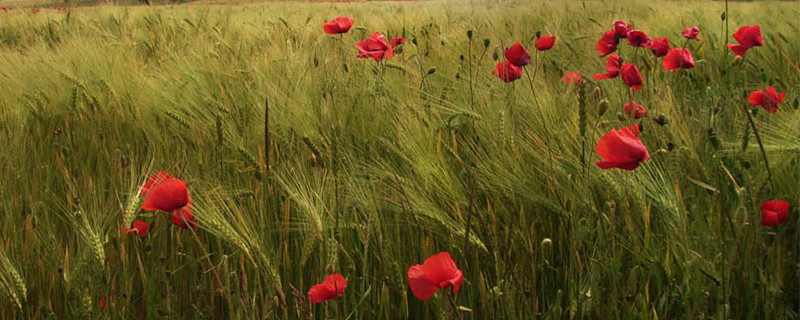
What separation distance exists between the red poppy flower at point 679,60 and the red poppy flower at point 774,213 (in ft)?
2.38

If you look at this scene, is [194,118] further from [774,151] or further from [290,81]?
[774,151]

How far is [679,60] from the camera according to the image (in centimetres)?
146

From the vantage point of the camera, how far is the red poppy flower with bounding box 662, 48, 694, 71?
4.74 feet

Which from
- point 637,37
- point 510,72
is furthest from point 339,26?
point 637,37

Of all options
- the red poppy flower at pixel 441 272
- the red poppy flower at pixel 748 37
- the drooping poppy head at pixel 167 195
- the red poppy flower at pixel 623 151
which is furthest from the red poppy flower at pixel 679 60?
the drooping poppy head at pixel 167 195

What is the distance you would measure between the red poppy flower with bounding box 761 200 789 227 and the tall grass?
0.09 feet

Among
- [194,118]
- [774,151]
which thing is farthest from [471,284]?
[194,118]

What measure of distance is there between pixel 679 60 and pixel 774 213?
77 cm

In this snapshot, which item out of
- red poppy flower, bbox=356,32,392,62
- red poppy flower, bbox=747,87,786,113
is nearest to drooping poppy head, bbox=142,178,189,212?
red poppy flower, bbox=356,32,392,62

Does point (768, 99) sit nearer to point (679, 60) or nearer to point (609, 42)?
point (679, 60)

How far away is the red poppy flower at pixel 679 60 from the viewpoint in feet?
4.74

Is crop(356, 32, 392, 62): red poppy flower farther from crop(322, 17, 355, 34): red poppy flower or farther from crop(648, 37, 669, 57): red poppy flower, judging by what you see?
crop(648, 37, 669, 57): red poppy flower

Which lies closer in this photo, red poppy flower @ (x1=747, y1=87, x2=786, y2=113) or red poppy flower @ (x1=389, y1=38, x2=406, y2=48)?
red poppy flower @ (x1=747, y1=87, x2=786, y2=113)

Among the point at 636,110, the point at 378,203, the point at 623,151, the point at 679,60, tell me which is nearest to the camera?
the point at 623,151
